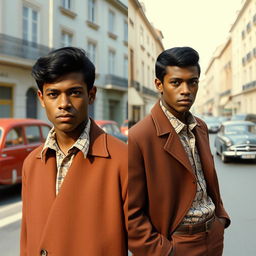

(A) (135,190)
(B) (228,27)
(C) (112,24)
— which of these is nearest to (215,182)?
(A) (135,190)

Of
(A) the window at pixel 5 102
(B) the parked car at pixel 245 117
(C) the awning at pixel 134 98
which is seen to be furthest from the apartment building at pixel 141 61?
(A) the window at pixel 5 102

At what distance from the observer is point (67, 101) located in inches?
16.8

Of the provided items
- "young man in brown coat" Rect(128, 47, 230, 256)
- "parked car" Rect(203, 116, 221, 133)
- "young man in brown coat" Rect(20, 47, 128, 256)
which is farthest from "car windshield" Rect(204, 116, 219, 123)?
"young man in brown coat" Rect(20, 47, 128, 256)

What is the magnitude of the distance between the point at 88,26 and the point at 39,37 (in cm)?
15

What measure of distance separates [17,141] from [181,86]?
560 mm

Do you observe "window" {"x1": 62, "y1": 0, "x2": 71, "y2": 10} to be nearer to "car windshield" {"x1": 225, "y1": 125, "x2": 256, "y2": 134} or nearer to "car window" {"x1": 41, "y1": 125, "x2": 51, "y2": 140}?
"car window" {"x1": 41, "y1": 125, "x2": 51, "y2": 140}

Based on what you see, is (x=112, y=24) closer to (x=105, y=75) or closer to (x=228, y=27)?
(x=105, y=75)

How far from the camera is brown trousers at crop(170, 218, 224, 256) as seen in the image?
0.46m

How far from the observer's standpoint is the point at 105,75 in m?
0.66

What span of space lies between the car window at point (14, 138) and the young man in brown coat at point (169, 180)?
1.35 feet

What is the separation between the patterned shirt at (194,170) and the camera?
0.48m

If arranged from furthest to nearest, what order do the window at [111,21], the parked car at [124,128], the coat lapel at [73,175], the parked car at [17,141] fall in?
the parked car at [17,141] → the window at [111,21] → the parked car at [124,128] → the coat lapel at [73,175]

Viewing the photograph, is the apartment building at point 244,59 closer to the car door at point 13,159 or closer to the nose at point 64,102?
the nose at point 64,102

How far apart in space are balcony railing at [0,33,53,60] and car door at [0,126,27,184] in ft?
0.67
